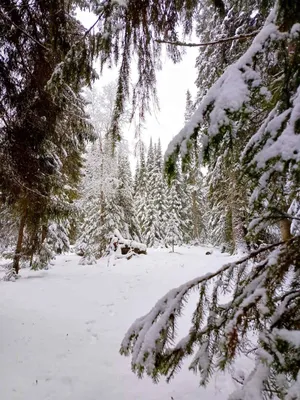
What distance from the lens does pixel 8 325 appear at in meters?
4.95

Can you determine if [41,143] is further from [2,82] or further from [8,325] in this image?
[8,325]

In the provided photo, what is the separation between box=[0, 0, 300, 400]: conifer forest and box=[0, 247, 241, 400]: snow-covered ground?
0.03 meters

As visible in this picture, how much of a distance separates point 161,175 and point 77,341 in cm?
423

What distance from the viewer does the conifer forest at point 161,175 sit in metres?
1.18

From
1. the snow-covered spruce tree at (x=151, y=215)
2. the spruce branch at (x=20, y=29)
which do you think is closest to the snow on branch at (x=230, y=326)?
the spruce branch at (x=20, y=29)

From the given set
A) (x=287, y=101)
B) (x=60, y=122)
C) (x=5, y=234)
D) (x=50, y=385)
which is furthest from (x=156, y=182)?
(x=287, y=101)

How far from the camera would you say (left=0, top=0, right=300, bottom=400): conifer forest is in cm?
118

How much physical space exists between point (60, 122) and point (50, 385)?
154 inches

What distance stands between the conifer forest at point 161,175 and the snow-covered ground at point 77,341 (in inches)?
1.1

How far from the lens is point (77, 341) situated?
4.59 metres

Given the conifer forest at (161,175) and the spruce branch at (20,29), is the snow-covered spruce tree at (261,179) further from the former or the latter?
the spruce branch at (20,29)

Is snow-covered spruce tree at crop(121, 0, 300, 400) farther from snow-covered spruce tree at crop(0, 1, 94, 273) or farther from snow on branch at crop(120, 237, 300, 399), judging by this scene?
snow-covered spruce tree at crop(0, 1, 94, 273)

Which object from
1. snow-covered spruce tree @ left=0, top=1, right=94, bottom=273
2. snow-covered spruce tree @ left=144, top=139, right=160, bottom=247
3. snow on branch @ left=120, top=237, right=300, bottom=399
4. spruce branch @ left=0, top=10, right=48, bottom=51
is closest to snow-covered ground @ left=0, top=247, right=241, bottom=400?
snow on branch @ left=120, top=237, right=300, bottom=399

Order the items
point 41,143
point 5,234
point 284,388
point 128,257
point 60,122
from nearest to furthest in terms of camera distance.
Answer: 1. point 284,388
2. point 41,143
3. point 60,122
4. point 5,234
5. point 128,257
